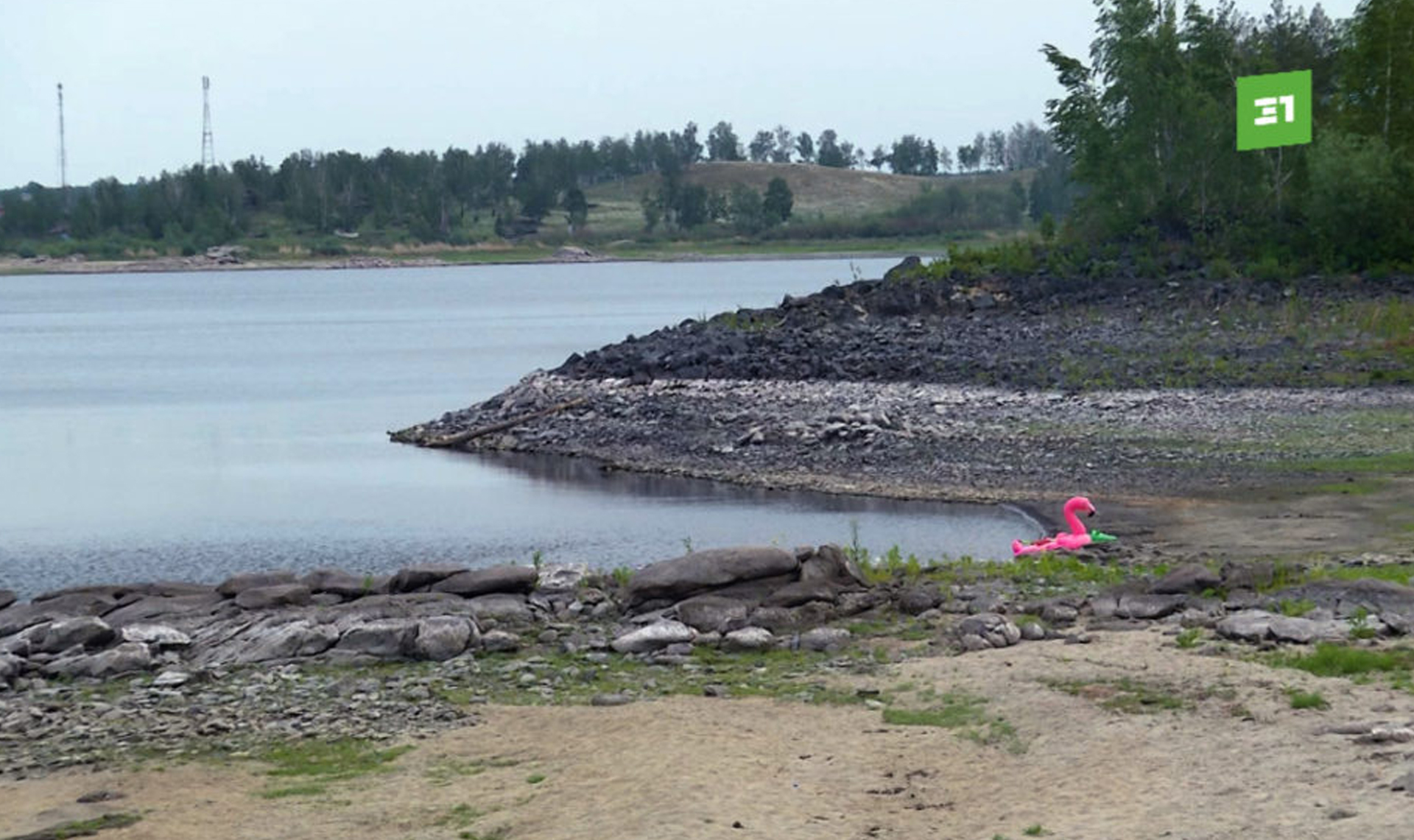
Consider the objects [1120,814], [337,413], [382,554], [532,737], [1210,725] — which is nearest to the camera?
[1120,814]

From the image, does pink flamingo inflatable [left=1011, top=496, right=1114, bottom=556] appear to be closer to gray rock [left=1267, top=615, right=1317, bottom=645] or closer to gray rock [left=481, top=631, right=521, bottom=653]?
gray rock [left=1267, top=615, right=1317, bottom=645]

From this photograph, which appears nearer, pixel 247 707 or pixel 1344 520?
pixel 247 707

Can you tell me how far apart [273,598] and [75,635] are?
1998 mm

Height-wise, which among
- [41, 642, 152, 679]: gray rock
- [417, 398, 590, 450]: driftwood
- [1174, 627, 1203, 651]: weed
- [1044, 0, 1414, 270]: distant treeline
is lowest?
[417, 398, 590, 450]: driftwood

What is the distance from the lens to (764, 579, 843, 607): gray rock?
15836 mm

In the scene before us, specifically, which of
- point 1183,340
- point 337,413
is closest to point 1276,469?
point 1183,340

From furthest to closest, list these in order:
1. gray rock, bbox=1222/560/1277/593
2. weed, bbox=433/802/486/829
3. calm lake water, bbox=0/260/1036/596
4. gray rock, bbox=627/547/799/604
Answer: calm lake water, bbox=0/260/1036/596, gray rock, bbox=627/547/799/604, gray rock, bbox=1222/560/1277/593, weed, bbox=433/802/486/829

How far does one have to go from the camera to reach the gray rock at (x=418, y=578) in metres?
17.6

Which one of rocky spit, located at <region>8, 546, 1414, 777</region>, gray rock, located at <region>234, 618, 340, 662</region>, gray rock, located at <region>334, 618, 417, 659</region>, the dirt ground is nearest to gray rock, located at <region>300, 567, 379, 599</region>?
rocky spit, located at <region>8, 546, 1414, 777</region>

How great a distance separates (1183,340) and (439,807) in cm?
3287

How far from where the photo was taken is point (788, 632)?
15.3 metres

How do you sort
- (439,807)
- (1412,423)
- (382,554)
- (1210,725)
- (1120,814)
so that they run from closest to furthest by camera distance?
(1120,814) < (439,807) < (1210,725) < (382,554) < (1412,423)

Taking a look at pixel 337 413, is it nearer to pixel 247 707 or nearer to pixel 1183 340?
pixel 1183 340

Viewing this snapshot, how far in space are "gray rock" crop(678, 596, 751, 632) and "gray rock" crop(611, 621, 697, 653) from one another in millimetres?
198
